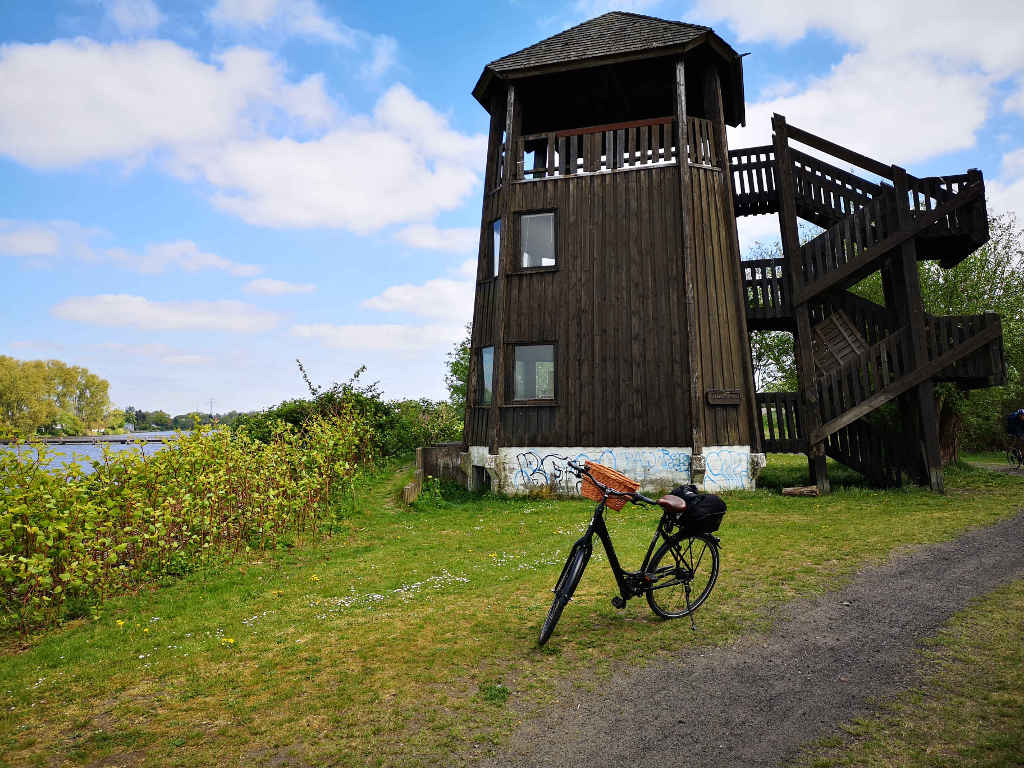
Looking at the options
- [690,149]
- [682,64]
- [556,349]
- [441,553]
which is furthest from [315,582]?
[682,64]

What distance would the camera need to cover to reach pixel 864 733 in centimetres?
380

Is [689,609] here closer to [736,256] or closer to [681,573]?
[681,573]

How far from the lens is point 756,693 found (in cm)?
444

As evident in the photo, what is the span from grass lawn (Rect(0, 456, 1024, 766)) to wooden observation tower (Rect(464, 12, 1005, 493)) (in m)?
4.24

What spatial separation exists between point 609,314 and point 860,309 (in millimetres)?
6596

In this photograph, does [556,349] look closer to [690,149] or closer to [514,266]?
[514,266]

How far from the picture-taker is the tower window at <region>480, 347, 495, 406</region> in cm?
1602

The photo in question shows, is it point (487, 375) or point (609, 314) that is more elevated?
point (609, 314)

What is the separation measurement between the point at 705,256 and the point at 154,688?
13998 mm

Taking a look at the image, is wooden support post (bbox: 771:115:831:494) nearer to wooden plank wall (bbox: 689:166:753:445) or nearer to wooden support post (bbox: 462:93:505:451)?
wooden plank wall (bbox: 689:166:753:445)

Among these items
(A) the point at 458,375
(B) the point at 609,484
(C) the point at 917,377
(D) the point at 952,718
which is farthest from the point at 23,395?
(D) the point at 952,718

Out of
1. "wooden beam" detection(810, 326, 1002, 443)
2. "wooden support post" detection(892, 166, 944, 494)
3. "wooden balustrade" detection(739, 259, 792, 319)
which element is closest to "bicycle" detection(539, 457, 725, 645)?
"wooden beam" detection(810, 326, 1002, 443)

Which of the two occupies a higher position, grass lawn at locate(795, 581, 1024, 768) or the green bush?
the green bush

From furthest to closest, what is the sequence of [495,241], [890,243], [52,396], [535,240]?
[52,396], [495,241], [535,240], [890,243]
